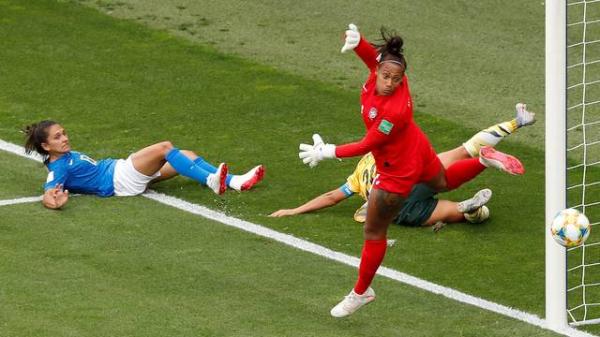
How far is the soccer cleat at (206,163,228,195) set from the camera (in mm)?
11711

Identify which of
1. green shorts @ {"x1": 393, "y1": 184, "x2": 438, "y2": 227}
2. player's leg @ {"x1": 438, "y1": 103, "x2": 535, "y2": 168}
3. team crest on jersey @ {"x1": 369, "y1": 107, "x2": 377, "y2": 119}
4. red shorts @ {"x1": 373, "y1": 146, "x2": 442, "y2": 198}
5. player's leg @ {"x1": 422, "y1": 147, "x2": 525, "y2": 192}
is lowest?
green shorts @ {"x1": 393, "y1": 184, "x2": 438, "y2": 227}

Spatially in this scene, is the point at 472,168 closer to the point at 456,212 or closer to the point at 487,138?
the point at 456,212

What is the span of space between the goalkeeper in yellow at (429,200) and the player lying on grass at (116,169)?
67 centimetres

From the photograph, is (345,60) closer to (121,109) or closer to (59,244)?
(121,109)

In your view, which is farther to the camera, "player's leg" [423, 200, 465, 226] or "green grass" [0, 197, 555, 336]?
"player's leg" [423, 200, 465, 226]

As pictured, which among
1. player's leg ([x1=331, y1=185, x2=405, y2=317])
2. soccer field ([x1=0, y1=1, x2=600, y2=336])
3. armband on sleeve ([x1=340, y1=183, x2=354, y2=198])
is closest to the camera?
player's leg ([x1=331, y1=185, x2=405, y2=317])

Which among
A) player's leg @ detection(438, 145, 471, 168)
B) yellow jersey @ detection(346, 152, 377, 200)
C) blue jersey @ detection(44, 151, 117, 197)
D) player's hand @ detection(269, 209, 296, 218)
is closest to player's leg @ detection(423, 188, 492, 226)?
player's leg @ detection(438, 145, 471, 168)

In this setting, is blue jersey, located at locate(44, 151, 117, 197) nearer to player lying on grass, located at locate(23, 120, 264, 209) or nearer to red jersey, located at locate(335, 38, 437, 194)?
player lying on grass, located at locate(23, 120, 264, 209)

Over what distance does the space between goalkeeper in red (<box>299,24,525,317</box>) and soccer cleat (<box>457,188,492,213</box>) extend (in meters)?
1.52

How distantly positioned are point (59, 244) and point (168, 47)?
638cm

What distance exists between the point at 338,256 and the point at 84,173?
2652mm

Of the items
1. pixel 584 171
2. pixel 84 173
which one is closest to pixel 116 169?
pixel 84 173

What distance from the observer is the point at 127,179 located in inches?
471

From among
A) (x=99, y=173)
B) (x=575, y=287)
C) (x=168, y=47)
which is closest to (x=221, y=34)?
(x=168, y=47)
